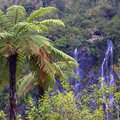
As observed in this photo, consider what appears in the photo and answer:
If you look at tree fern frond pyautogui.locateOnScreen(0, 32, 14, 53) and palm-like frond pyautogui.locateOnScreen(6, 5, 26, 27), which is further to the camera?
palm-like frond pyautogui.locateOnScreen(6, 5, 26, 27)

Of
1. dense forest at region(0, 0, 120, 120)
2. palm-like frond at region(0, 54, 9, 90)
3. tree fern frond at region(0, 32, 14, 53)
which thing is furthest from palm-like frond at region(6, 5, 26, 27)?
palm-like frond at region(0, 54, 9, 90)

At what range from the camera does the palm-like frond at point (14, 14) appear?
489 centimetres

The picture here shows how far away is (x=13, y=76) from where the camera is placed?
461 centimetres

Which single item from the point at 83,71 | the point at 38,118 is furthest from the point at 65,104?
the point at 83,71

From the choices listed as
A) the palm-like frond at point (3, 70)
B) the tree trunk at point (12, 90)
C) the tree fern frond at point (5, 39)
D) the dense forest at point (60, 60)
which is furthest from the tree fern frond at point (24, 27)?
the palm-like frond at point (3, 70)

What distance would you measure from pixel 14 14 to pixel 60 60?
1628 millimetres

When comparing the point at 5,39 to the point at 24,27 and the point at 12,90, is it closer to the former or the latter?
the point at 24,27

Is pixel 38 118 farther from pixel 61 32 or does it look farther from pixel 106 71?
pixel 61 32

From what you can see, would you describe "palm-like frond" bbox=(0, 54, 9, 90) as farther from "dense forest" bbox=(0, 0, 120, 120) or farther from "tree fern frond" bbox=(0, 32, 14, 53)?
"tree fern frond" bbox=(0, 32, 14, 53)

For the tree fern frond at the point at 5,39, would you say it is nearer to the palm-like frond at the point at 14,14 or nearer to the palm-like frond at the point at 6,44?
the palm-like frond at the point at 6,44

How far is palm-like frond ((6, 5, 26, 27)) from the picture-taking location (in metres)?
4.89

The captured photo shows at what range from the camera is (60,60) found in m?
5.08

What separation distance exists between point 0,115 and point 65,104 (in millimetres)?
1587

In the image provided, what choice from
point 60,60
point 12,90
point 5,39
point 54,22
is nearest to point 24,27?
point 5,39
